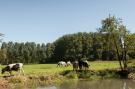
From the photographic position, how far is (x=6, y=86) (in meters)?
36.5

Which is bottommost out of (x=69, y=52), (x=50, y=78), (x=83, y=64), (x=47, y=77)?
(x=50, y=78)

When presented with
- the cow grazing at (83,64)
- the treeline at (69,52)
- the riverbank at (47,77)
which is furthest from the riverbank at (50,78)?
the treeline at (69,52)

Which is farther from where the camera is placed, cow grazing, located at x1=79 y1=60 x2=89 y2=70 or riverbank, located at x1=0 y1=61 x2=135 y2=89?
cow grazing, located at x1=79 y1=60 x2=89 y2=70

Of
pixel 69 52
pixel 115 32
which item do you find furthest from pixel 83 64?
pixel 69 52

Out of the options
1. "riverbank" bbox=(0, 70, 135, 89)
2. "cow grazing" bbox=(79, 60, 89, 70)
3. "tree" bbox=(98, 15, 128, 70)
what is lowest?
"riverbank" bbox=(0, 70, 135, 89)

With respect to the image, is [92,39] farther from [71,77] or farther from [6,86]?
[6,86]

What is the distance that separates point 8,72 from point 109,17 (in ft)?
69.8

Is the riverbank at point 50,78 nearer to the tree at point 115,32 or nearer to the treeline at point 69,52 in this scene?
the tree at point 115,32

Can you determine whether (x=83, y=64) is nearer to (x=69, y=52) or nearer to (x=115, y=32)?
(x=115, y=32)

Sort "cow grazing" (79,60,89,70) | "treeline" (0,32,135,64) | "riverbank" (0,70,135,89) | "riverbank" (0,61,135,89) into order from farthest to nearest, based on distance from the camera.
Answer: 1. "treeline" (0,32,135,64)
2. "cow grazing" (79,60,89,70)
3. "riverbank" (0,61,135,89)
4. "riverbank" (0,70,135,89)

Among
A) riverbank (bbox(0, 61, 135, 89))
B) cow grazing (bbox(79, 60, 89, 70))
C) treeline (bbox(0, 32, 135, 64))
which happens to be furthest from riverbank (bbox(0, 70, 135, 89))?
treeline (bbox(0, 32, 135, 64))

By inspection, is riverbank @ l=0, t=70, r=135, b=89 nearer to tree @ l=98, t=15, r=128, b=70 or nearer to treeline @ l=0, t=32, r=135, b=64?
tree @ l=98, t=15, r=128, b=70

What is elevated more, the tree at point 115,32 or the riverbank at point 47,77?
the tree at point 115,32

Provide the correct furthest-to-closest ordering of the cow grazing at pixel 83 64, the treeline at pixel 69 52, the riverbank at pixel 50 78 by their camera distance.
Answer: the treeline at pixel 69 52 → the cow grazing at pixel 83 64 → the riverbank at pixel 50 78
